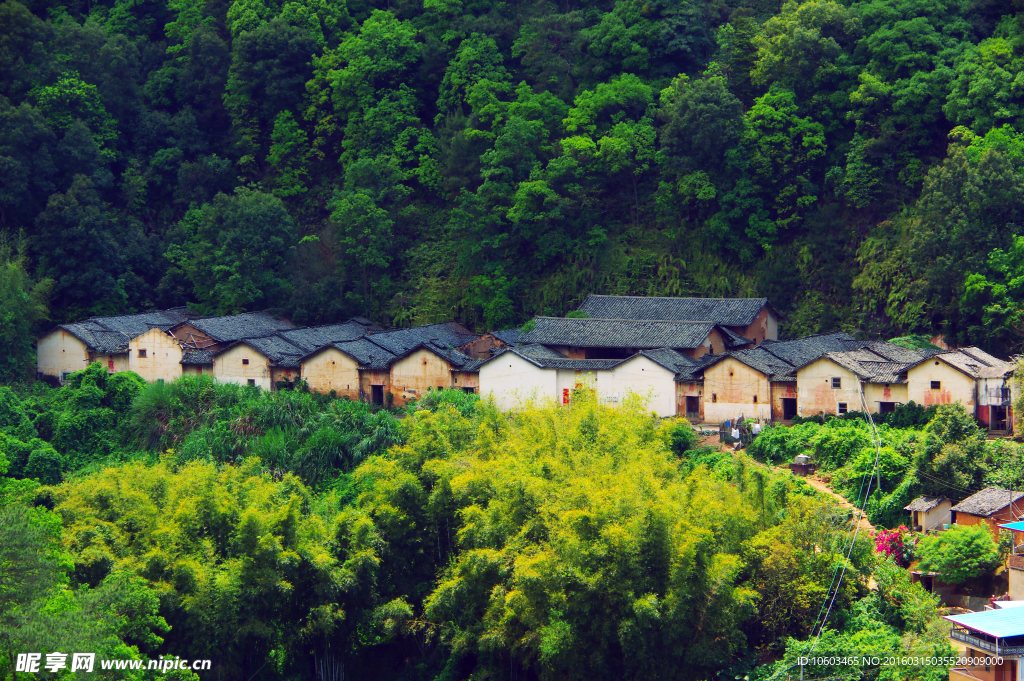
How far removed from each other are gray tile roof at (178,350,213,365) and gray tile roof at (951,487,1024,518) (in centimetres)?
1743

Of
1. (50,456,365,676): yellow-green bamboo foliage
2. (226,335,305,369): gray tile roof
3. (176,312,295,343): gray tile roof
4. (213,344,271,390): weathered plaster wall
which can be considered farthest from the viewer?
(176,312,295,343): gray tile roof

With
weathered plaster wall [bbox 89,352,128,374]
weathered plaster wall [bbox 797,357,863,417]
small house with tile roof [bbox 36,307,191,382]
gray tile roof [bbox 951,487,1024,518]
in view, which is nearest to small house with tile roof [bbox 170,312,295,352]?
small house with tile roof [bbox 36,307,191,382]

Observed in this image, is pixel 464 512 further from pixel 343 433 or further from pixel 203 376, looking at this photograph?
pixel 203 376

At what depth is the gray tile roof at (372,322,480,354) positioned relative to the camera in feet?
91.9

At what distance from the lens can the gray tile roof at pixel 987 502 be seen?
1777 cm

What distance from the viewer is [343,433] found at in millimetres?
24094

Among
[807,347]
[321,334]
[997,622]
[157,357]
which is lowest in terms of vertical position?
[997,622]

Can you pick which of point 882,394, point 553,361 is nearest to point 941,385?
point 882,394

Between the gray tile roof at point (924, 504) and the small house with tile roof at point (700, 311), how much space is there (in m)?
8.50

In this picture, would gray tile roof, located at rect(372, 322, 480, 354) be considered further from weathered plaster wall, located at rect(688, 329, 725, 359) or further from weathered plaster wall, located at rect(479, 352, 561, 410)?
weathered plaster wall, located at rect(688, 329, 725, 359)

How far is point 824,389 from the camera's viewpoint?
2378cm

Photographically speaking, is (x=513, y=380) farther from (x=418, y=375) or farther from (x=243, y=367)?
(x=243, y=367)

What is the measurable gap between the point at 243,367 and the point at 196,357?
137cm

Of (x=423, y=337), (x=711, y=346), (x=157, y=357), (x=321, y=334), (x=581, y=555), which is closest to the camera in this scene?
(x=581, y=555)
